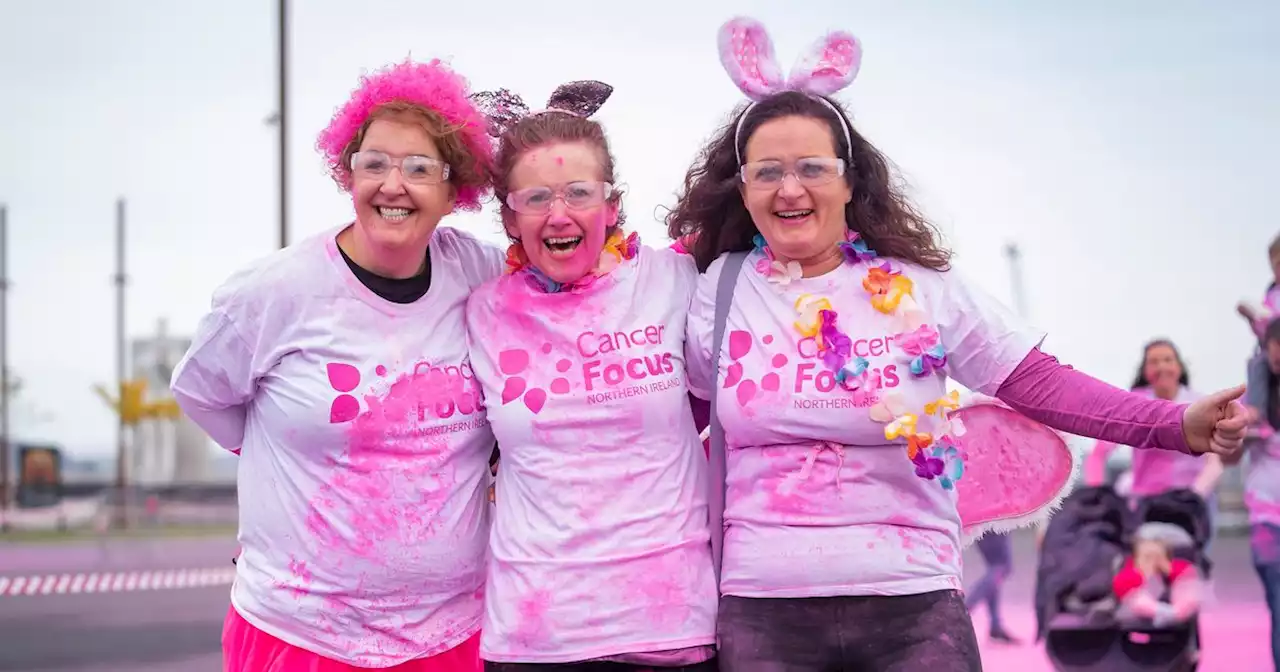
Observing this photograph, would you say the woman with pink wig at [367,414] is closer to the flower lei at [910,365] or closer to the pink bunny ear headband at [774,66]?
the pink bunny ear headband at [774,66]

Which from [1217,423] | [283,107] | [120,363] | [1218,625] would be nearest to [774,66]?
[1217,423]

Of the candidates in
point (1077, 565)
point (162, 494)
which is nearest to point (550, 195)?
point (1077, 565)

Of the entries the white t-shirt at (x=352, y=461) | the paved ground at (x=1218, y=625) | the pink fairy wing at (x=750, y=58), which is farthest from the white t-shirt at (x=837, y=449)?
the paved ground at (x=1218, y=625)

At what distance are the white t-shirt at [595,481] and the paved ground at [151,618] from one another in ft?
12.6

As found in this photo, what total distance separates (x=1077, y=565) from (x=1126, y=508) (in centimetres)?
33

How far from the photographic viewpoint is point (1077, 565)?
490cm

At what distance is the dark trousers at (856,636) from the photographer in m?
2.03

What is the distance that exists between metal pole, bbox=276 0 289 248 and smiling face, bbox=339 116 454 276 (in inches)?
189

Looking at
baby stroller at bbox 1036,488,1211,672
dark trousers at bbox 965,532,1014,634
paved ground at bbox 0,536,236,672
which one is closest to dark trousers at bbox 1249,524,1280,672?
baby stroller at bbox 1036,488,1211,672

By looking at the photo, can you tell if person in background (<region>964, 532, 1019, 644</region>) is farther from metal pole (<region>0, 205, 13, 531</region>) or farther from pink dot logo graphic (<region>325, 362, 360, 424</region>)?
metal pole (<region>0, 205, 13, 531</region>)

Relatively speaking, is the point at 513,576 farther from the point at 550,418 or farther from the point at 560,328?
the point at 560,328

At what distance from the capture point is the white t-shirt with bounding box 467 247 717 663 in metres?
2.12

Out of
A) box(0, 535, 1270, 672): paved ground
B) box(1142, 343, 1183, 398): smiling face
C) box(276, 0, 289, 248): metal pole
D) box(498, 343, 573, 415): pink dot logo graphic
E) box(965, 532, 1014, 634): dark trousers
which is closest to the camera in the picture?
box(498, 343, 573, 415): pink dot logo graphic

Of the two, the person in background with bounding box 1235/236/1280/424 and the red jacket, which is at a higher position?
the person in background with bounding box 1235/236/1280/424
